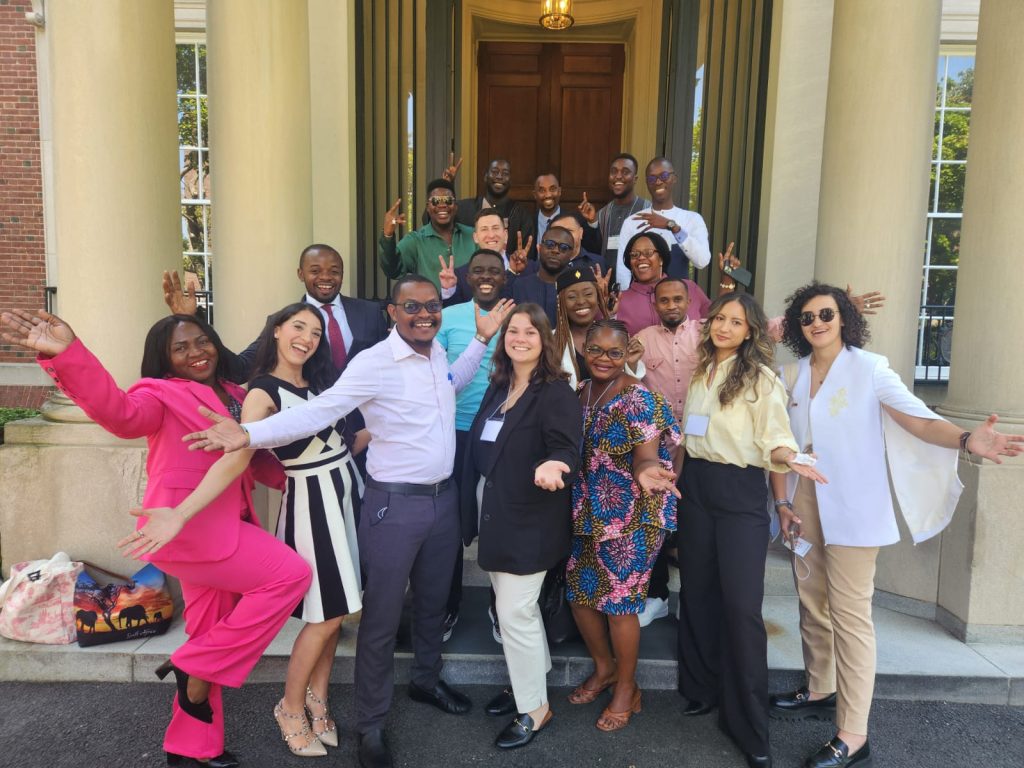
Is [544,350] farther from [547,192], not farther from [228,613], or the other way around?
[547,192]

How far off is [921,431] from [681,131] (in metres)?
4.31

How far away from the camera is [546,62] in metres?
9.41

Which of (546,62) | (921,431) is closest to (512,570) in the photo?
(921,431)

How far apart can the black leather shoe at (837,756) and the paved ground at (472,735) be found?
86 mm

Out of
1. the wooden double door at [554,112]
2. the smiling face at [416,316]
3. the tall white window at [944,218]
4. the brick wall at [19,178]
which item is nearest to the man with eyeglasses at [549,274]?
the smiling face at [416,316]

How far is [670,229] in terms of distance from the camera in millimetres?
4816

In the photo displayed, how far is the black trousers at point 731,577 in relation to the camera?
3.08 meters

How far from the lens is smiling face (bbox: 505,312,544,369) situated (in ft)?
10.1

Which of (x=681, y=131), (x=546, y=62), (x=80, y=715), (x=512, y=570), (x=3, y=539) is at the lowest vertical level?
(x=80, y=715)

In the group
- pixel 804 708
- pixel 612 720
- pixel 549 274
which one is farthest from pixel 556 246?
pixel 804 708

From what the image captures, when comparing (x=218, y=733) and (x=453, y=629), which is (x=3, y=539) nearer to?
(x=218, y=733)

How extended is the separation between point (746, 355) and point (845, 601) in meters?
1.21

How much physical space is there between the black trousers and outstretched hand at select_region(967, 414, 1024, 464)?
87 centimetres

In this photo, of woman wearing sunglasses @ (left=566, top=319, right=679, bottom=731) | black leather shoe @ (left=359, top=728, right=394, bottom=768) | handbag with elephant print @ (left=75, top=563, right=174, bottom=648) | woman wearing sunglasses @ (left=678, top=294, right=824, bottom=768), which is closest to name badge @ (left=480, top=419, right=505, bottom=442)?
woman wearing sunglasses @ (left=566, top=319, right=679, bottom=731)
